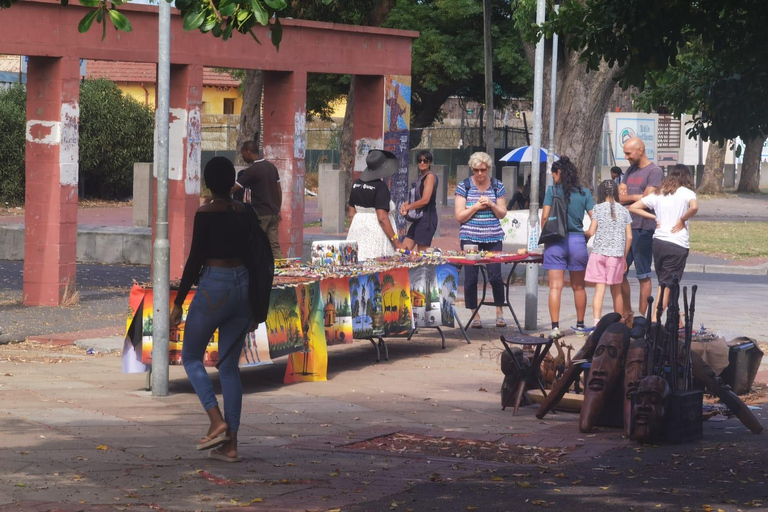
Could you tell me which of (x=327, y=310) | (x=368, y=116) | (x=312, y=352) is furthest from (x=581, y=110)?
(x=312, y=352)

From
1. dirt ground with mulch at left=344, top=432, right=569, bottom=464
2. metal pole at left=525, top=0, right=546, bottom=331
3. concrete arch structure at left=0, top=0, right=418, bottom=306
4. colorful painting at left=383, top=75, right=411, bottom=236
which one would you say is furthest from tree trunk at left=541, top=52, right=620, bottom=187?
dirt ground with mulch at left=344, top=432, right=569, bottom=464

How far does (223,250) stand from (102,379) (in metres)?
3.24

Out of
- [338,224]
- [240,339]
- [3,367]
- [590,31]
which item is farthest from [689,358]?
[338,224]

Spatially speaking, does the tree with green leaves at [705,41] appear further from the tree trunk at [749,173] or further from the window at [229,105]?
the window at [229,105]

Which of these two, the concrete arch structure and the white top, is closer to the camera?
the white top

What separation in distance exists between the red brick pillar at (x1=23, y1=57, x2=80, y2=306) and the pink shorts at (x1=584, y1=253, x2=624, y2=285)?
241 inches

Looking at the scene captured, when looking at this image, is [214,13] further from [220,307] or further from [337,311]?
[337,311]

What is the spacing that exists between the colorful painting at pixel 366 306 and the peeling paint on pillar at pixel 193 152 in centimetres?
534

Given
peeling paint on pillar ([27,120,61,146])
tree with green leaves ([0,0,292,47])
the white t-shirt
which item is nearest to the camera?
tree with green leaves ([0,0,292,47])

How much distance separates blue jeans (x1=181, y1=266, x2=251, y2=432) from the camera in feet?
23.6

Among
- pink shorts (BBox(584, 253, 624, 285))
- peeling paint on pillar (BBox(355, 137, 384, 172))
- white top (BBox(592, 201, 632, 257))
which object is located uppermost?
peeling paint on pillar (BBox(355, 137, 384, 172))

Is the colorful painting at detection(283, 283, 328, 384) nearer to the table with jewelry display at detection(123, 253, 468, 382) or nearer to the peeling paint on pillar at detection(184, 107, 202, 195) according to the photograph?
the table with jewelry display at detection(123, 253, 468, 382)

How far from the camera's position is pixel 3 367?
10461 mm

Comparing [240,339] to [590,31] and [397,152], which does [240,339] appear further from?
[397,152]
